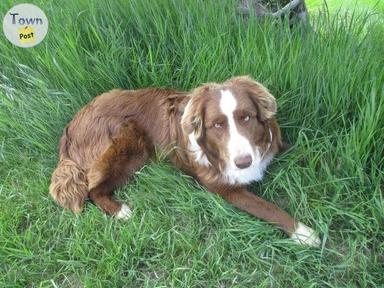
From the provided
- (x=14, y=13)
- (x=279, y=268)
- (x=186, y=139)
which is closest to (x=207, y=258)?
(x=279, y=268)

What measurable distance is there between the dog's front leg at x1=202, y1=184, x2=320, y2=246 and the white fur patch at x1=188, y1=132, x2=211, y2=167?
0.16 m

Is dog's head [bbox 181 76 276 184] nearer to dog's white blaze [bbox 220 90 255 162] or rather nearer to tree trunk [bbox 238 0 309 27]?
dog's white blaze [bbox 220 90 255 162]

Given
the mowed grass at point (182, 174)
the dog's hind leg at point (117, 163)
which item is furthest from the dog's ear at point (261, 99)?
the dog's hind leg at point (117, 163)

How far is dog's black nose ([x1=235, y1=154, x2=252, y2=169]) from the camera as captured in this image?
8.70 ft

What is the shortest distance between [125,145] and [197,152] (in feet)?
1.76

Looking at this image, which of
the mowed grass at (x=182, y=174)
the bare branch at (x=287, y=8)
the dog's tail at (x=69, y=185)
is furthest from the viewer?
the bare branch at (x=287, y=8)

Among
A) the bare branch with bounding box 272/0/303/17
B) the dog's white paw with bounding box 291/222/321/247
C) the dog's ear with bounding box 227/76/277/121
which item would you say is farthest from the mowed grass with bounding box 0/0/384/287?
the dog's ear with bounding box 227/76/277/121

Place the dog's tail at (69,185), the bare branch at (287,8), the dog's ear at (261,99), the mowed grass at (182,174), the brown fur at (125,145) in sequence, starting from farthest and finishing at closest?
the bare branch at (287,8)
the dog's tail at (69,185)
the brown fur at (125,145)
the dog's ear at (261,99)
the mowed grass at (182,174)

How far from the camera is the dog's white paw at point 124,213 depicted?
3.10 meters

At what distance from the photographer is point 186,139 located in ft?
10.5

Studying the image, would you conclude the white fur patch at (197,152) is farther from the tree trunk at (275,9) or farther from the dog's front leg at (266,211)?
the tree trunk at (275,9)

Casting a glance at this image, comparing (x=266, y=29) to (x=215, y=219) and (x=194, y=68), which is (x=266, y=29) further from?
(x=215, y=219)

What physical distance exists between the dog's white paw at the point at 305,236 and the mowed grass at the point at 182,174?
5cm

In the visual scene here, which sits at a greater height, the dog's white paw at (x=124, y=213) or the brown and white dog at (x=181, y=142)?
the brown and white dog at (x=181, y=142)
